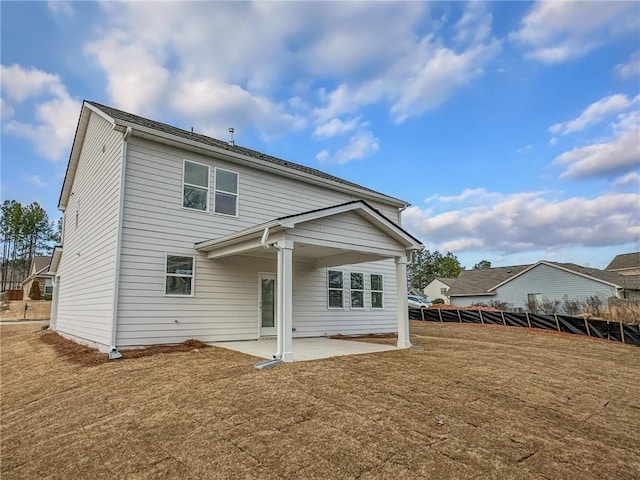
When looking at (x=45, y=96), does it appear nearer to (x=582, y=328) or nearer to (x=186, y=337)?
(x=186, y=337)

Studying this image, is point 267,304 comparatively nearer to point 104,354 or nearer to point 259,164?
point 259,164

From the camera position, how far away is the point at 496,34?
11.4 metres

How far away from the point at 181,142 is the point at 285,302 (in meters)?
5.30

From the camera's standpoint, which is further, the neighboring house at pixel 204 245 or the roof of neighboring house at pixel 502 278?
the roof of neighboring house at pixel 502 278

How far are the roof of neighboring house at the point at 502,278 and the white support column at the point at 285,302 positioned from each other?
29.5 meters

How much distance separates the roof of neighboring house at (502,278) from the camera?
2903 cm

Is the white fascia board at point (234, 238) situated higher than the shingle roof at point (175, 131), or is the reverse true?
the shingle roof at point (175, 131)

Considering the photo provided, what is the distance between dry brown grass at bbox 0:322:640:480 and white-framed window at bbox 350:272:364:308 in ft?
18.2

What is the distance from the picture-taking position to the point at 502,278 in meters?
35.0

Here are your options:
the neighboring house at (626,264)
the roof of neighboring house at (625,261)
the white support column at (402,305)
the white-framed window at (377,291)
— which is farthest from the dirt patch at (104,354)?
the roof of neighboring house at (625,261)

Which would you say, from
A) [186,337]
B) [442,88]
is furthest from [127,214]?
[442,88]

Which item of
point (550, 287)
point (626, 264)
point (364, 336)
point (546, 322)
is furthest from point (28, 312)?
point (626, 264)

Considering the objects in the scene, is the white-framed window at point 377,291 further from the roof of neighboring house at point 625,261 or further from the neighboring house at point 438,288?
the roof of neighboring house at point 625,261

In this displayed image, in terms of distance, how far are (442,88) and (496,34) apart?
7.60 ft
